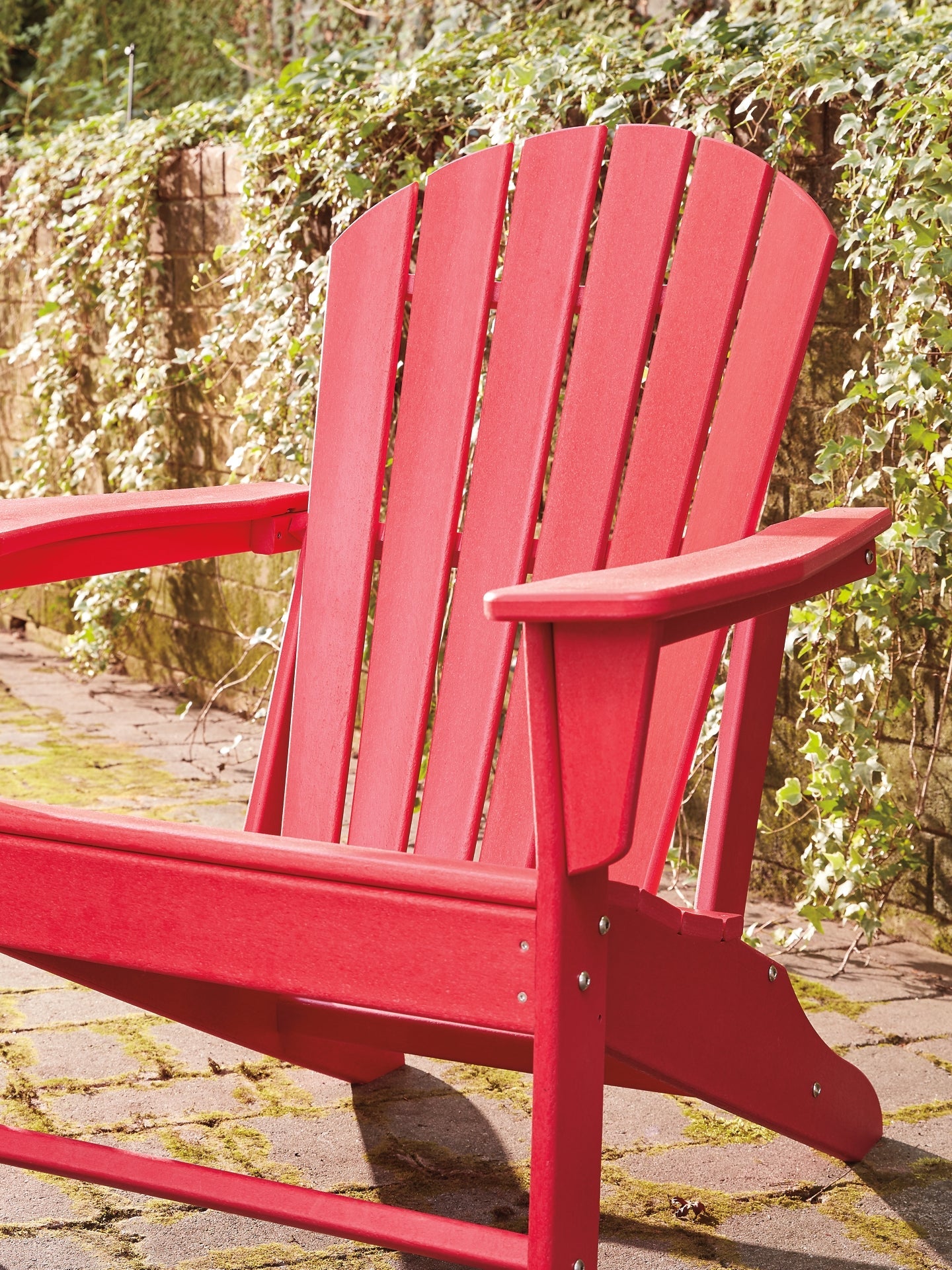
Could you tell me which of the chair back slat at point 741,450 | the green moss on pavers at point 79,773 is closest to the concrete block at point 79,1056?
the chair back slat at point 741,450

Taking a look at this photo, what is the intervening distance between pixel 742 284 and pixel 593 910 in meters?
0.88

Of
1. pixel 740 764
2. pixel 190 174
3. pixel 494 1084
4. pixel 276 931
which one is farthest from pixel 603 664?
pixel 190 174

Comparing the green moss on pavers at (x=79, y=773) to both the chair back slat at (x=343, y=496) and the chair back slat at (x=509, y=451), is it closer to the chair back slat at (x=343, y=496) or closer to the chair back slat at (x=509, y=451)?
the chair back slat at (x=343, y=496)

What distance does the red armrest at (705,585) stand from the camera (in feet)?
3.57

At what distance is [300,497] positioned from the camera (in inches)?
76.5

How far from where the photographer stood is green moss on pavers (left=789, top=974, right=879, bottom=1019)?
2332 mm

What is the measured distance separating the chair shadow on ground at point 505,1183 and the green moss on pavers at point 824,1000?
45cm

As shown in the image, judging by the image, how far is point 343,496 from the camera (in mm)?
1942

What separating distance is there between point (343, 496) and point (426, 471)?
0.37 ft

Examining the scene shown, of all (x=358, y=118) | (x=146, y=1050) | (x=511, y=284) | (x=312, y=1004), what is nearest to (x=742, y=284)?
(x=511, y=284)

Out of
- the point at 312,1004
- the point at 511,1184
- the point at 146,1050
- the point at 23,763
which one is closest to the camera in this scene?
the point at 312,1004

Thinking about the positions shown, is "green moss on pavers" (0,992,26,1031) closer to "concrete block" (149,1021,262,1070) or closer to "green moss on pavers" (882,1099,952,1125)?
"concrete block" (149,1021,262,1070)

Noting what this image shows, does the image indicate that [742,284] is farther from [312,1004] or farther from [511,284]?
[312,1004]

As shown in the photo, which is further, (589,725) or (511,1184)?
(511,1184)
